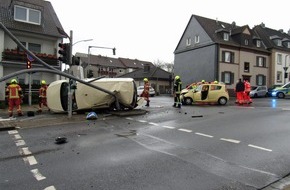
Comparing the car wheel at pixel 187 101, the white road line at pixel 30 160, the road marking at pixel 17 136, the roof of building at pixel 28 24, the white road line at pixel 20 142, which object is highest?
the roof of building at pixel 28 24

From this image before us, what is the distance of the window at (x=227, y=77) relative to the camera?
42862 millimetres

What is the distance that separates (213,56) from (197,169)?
3789 centimetres

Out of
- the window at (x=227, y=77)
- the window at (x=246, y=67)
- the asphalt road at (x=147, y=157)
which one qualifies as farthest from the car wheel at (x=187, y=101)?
the window at (x=246, y=67)

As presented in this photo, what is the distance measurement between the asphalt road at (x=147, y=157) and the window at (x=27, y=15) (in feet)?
64.8

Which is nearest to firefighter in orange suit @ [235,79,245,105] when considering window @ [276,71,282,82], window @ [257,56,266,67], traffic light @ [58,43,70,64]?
traffic light @ [58,43,70,64]

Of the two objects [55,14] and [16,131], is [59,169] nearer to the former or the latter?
[16,131]

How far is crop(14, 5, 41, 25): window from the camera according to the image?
27078 mm

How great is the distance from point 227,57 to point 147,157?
39428 millimetres

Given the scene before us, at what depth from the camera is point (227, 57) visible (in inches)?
1715

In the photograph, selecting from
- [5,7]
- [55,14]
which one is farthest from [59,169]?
[55,14]

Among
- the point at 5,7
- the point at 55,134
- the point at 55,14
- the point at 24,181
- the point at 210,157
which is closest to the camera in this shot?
the point at 24,181

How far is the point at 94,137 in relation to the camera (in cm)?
884

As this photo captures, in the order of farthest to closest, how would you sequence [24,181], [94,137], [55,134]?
[55,134] → [94,137] → [24,181]

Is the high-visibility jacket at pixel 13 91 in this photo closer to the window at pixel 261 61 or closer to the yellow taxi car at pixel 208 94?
the yellow taxi car at pixel 208 94
